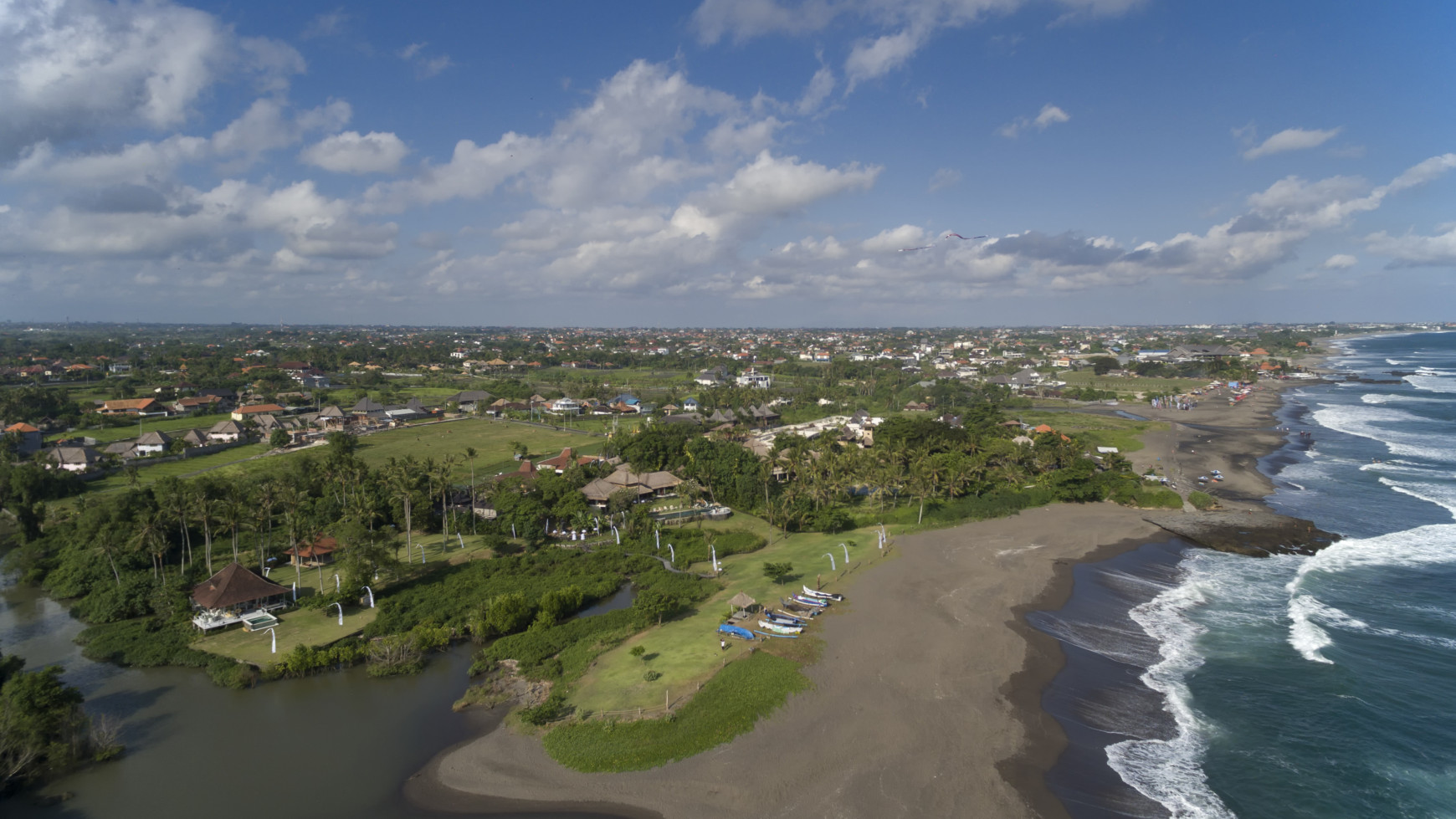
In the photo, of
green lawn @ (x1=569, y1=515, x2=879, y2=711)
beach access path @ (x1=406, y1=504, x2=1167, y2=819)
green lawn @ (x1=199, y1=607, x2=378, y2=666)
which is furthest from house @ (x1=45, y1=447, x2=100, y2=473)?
beach access path @ (x1=406, y1=504, x2=1167, y2=819)

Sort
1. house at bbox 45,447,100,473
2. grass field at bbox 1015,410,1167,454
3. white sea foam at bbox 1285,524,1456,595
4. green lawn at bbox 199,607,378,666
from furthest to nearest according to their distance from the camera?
grass field at bbox 1015,410,1167,454 < house at bbox 45,447,100,473 < white sea foam at bbox 1285,524,1456,595 < green lawn at bbox 199,607,378,666

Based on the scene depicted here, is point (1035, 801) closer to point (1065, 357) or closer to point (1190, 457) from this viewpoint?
point (1190, 457)

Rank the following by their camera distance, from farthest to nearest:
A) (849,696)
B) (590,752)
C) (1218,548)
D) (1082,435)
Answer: (1082,435), (1218,548), (849,696), (590,752)

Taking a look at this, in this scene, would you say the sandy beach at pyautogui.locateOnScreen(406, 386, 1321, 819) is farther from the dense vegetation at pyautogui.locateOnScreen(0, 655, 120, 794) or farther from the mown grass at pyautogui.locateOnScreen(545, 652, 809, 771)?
the dense vegetation at pyautogui.locateOnScreen(0, 655, 120, 794)

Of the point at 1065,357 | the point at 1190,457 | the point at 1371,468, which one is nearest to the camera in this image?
the point at 1371,468

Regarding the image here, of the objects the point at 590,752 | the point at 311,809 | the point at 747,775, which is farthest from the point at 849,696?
the point at 311,809

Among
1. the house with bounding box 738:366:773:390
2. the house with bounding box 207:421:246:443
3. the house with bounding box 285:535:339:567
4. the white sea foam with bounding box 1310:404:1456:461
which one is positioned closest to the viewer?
the house with bounding box 285:535:339:567
